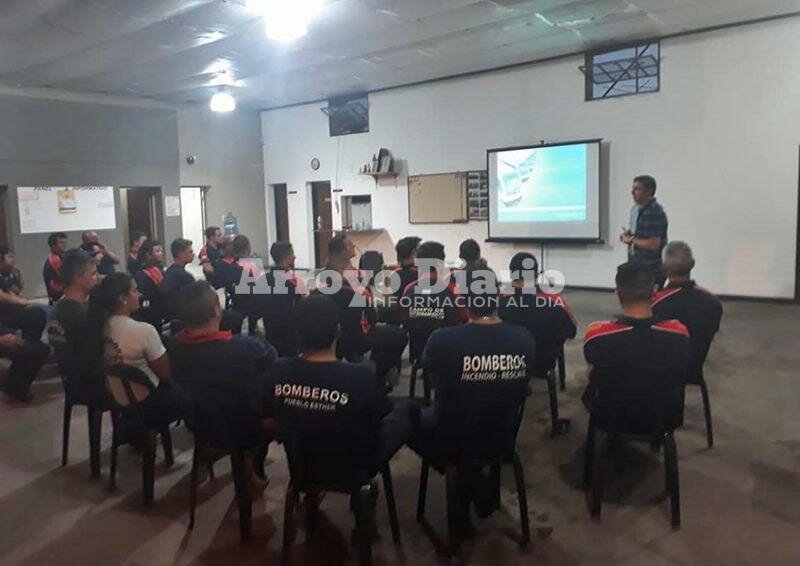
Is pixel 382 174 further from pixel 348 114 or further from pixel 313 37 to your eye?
pixel 313 37

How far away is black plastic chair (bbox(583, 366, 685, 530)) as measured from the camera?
8.47 ft

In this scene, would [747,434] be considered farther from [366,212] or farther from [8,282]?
[366,212]

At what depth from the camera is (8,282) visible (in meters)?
5.79

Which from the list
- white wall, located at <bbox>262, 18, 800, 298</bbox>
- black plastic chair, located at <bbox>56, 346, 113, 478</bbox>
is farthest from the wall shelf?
black plastic chair, located at <bbox>56, 346, 113, 478</bbox>

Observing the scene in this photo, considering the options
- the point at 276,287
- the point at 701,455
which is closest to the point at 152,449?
the point at 276,287

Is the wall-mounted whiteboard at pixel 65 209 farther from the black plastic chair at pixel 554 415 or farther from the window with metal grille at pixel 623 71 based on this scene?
the black plastic chair at pixel 554 415

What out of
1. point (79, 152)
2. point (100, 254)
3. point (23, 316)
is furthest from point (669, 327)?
point (79, 152)

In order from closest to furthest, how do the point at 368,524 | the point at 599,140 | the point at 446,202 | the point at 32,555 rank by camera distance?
1. the point at 368,524
2. the point at 32,555
3. the point at 599,140
4. the point at 446,202

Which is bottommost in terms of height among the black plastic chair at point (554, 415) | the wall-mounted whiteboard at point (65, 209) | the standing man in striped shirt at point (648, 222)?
the black plastic chair at point (554, 415)

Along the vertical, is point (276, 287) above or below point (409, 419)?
above

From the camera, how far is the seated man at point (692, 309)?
3.37m

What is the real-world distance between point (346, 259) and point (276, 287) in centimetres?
67

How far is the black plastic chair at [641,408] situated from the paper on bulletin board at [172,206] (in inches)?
394

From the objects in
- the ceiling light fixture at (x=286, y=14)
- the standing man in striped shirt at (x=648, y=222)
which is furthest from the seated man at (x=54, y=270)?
the standing man in striped shirt at (x=648, y=222)
